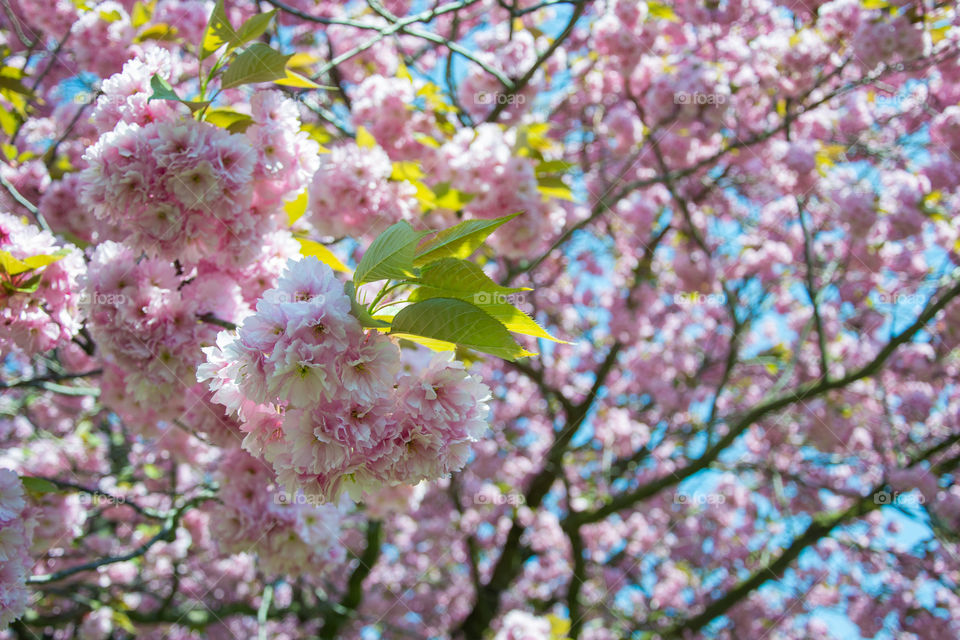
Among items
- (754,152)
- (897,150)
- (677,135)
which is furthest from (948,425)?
(677,135)

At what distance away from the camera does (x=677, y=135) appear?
4676 millimetres

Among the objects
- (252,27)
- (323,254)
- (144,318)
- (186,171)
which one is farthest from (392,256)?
(252,27)

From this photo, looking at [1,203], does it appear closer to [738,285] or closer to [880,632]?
[738,285]

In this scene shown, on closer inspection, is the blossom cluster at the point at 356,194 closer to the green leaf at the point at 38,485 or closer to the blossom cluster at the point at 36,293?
the blossom cluster at the point at 36,293

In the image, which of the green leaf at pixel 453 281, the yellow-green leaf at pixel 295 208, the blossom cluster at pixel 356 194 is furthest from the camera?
the blossom cluster at pixel 356 194

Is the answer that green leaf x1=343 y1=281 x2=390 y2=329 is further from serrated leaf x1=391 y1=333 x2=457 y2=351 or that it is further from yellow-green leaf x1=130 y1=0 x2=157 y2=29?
yellow-green leaf x1=130 y1=0 x2=157 y2=29

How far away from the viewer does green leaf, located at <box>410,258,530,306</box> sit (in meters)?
1.13

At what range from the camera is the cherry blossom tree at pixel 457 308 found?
4.02 feet

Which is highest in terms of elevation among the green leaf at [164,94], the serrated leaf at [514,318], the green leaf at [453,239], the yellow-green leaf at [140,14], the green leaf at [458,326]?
the yellow-green leaf at [140,14]

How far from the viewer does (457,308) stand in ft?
3.43

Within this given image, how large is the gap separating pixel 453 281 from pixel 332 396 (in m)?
0.31

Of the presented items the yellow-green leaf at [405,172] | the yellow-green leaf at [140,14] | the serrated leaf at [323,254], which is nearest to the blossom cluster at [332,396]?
the serrated leaf at [323,254]

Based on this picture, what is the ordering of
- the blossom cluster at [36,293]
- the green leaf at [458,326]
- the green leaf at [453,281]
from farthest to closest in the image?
the blossom cluster at [36,293], the green leaf at [453,281], the green leaf at [458,326]

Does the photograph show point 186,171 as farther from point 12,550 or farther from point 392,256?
point 12,550
